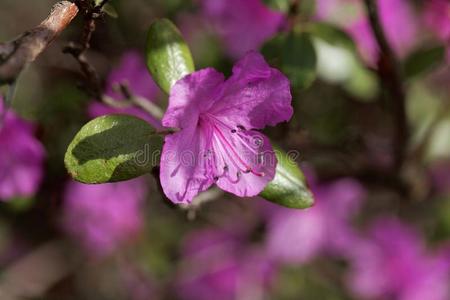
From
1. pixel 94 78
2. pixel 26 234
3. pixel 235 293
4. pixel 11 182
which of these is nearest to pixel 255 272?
pixel 235 293

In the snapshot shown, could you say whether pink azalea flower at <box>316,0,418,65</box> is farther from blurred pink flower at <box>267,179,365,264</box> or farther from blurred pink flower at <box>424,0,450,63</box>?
blurred pink flower at <box>267,179,365,264</box>

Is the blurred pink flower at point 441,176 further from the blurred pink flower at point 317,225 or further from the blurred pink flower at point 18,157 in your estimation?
the blurred pink flower at point 18,157

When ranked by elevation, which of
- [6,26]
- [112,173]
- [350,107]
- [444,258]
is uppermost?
[112,173]

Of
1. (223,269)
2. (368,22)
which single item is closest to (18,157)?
(368,22)

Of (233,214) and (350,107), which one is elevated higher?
(350,107)

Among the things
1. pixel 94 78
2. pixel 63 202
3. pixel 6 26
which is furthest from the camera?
pixel 6 26

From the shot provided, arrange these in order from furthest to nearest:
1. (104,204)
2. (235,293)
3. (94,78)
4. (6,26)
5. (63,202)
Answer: (6,26)
(235,293)
(104,204)
(63,202)
(94,78)

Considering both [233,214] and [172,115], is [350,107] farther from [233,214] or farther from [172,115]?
[172,115]

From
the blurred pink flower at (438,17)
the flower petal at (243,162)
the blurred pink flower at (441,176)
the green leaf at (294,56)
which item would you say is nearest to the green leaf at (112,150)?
the flower petal at (243,162)
